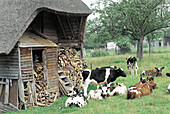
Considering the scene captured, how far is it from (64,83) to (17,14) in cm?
435

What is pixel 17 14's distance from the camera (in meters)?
11.7

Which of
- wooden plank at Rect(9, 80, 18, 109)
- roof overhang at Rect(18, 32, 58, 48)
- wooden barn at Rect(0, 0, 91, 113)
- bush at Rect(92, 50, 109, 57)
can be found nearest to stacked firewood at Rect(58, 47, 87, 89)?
wooden barn at Rect(0, 0, 91, 113)

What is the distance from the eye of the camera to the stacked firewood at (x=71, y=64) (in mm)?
14016

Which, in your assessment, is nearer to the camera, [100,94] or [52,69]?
[100,94]

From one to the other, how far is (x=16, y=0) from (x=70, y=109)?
6.45m

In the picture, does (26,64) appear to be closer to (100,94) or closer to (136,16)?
(100,94)

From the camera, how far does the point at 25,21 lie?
1123cm

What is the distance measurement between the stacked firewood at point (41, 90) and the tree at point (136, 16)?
1178 centimetres

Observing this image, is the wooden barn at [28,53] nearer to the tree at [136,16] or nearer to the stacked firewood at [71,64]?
the stacked firewood at [71,64]

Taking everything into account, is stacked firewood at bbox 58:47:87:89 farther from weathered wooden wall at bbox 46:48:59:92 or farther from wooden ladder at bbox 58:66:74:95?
weathered wooden wall at bbox 46:48:59:92

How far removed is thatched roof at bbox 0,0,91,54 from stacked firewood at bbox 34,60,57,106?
2336 mm

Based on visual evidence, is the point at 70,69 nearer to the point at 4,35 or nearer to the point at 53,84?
the point at 53,84

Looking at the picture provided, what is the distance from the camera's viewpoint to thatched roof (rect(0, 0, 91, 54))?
Result: 1091cm

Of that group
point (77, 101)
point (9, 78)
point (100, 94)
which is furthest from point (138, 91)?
point (9, 78)
